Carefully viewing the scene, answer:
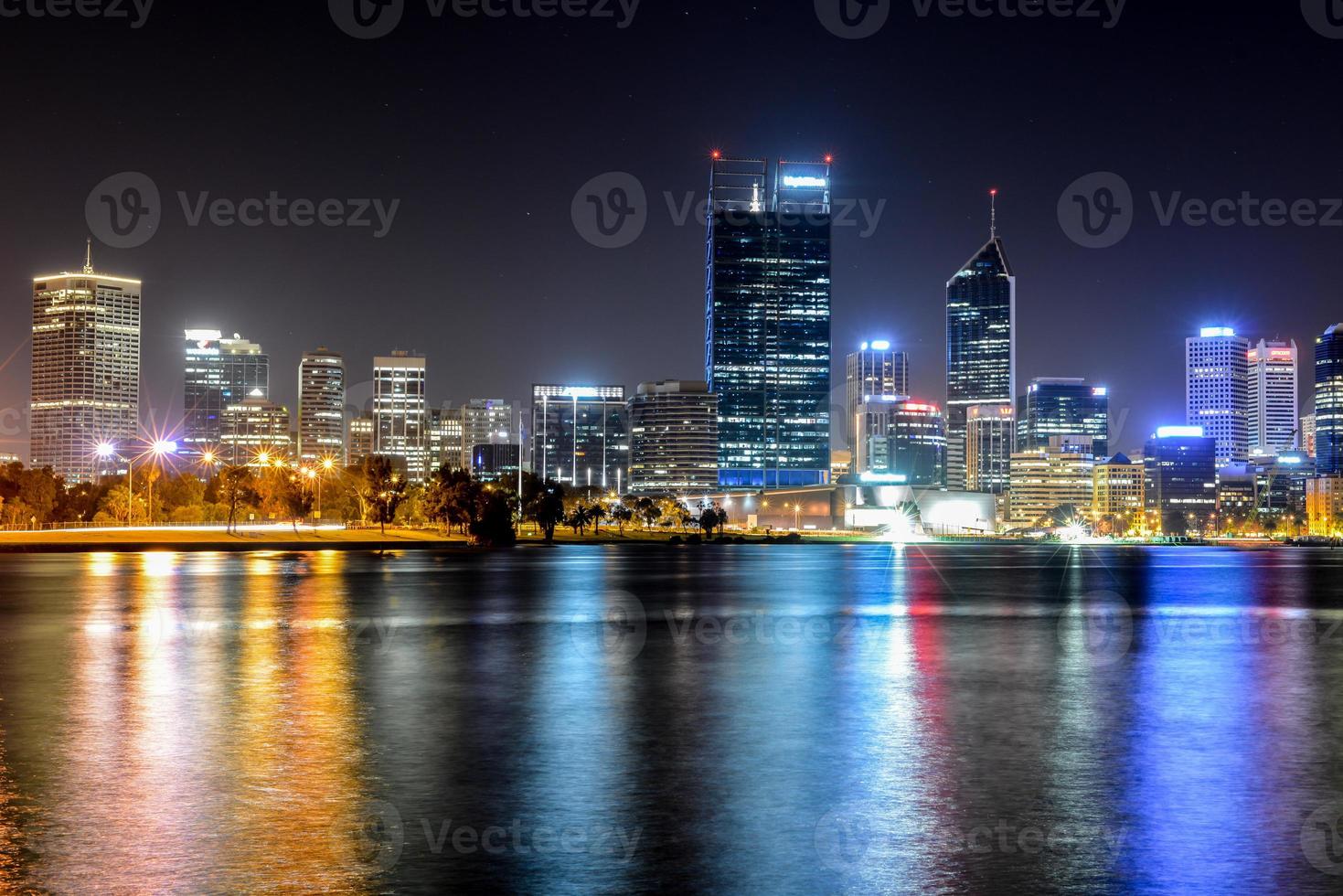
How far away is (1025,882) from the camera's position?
415 inches

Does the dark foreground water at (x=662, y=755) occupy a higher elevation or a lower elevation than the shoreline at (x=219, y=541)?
higher

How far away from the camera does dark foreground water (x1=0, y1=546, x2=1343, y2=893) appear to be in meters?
11.0

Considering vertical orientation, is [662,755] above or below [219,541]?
above

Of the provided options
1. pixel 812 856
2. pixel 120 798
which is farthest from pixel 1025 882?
pixel 120 798

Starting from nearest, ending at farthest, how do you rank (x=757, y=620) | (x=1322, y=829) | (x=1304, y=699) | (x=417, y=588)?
(x=1322, y=829) < (x=1304, y=699) < (x=757, y=620) < (x=417, y=588)

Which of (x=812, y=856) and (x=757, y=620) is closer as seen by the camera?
(x=812, y=856)

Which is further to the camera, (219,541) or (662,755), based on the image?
(219,541)

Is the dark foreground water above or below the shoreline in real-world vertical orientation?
above

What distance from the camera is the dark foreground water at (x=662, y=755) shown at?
11.0 meters

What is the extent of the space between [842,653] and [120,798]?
17.9m

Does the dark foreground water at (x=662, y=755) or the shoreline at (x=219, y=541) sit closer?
the dark foreground water at (x=662, y=755)

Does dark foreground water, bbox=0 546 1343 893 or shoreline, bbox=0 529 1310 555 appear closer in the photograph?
dark foreground water, bbox=0 546 1343 893

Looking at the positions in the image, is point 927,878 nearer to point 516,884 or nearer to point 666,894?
point 666,894

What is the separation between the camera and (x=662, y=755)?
16.1 meters
